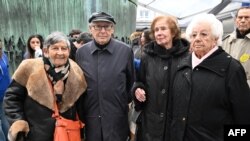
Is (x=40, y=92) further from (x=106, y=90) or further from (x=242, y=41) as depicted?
(x=242, y=41)

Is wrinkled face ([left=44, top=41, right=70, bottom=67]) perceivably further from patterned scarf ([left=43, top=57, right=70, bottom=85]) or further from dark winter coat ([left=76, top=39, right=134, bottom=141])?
dark winter coat ([left=76, top=39, right=134, bottom=141])

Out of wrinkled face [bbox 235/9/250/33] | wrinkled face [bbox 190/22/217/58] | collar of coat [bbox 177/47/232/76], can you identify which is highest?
wrinkled face [bbox 235/9/250/33]

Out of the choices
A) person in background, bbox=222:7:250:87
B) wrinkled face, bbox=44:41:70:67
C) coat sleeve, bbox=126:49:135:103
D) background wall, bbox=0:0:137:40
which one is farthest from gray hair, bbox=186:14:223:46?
background wall, bbox=0:0:137:40

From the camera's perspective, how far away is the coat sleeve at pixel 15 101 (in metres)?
3.54

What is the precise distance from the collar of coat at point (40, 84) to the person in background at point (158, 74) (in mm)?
636

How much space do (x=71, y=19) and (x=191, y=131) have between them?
249 inches

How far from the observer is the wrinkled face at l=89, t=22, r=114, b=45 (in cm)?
397

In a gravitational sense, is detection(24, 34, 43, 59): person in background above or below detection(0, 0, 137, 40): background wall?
below

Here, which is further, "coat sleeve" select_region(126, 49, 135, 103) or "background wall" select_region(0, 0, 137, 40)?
"background wall" select_region(0, 0, 137, 40)

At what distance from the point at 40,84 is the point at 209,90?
159 cm

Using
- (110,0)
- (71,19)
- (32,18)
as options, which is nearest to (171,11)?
(110,0)

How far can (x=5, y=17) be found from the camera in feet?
21.1

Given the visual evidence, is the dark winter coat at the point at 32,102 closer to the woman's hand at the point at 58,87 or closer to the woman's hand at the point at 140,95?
the woman's hand at the point at 58,87

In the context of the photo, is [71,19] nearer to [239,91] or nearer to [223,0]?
[239,91]
